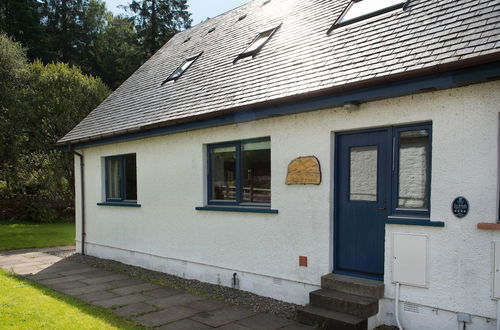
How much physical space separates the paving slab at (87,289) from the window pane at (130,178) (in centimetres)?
282

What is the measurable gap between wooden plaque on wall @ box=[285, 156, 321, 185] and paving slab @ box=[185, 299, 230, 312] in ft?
7.31

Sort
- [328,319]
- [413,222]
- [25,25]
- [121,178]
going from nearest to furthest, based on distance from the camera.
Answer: [413,222] < [328,319] < [121,178] < [25,25]

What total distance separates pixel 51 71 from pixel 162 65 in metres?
12.4

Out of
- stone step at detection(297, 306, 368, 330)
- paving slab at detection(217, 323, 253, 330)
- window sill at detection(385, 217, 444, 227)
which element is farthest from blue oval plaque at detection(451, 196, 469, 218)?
paving slab at detection(217, 323, 253, 330)

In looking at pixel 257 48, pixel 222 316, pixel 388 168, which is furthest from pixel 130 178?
pixel 388 168

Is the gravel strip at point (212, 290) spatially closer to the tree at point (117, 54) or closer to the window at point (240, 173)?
the window at point (240, 173)

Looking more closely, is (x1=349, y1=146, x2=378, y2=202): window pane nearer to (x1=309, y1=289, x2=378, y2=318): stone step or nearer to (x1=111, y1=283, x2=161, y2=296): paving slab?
(x1=309, y1=289, x2=378, y2=318): stone step

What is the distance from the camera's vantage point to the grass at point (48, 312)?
17.6ft

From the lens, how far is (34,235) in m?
15.0

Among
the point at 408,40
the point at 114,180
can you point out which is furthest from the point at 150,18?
the point at 408,40

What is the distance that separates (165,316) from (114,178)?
5.94 meters

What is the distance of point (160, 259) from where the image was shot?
9062 millimetres

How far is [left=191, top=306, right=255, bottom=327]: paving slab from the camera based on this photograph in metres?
5.61

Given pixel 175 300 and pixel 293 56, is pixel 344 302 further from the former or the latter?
pixel 293 56
